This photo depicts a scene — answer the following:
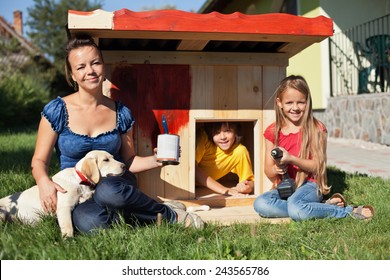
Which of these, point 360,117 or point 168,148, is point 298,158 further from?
point 360,117

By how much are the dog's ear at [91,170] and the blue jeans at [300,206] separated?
1332 millimetres

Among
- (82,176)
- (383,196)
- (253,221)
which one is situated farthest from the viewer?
(383,196)

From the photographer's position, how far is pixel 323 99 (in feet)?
35.9

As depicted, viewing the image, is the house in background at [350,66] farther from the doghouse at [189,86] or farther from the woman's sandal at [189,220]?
the woman's sandal at [189,220]

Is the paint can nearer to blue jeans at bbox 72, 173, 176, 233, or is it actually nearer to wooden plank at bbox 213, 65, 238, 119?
blue jeans at bbox 72, 173, 176, 233

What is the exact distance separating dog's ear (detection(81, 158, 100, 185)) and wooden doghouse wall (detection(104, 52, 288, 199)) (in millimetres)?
1064

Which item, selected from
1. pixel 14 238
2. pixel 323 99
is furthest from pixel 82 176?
pixel 323 99

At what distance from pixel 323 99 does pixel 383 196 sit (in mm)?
7079

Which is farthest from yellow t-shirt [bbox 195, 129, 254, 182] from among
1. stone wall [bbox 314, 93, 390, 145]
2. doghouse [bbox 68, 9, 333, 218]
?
stone wall [bbox 314, 93, 390, 145]

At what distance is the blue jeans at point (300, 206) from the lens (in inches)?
141

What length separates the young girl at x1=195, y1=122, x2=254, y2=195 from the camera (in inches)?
189

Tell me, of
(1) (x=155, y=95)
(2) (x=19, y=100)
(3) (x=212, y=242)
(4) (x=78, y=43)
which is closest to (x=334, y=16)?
(1) (x=155, y=95)

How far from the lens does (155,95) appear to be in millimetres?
4223

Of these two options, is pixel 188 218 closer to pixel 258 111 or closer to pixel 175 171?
pixel 175 171
